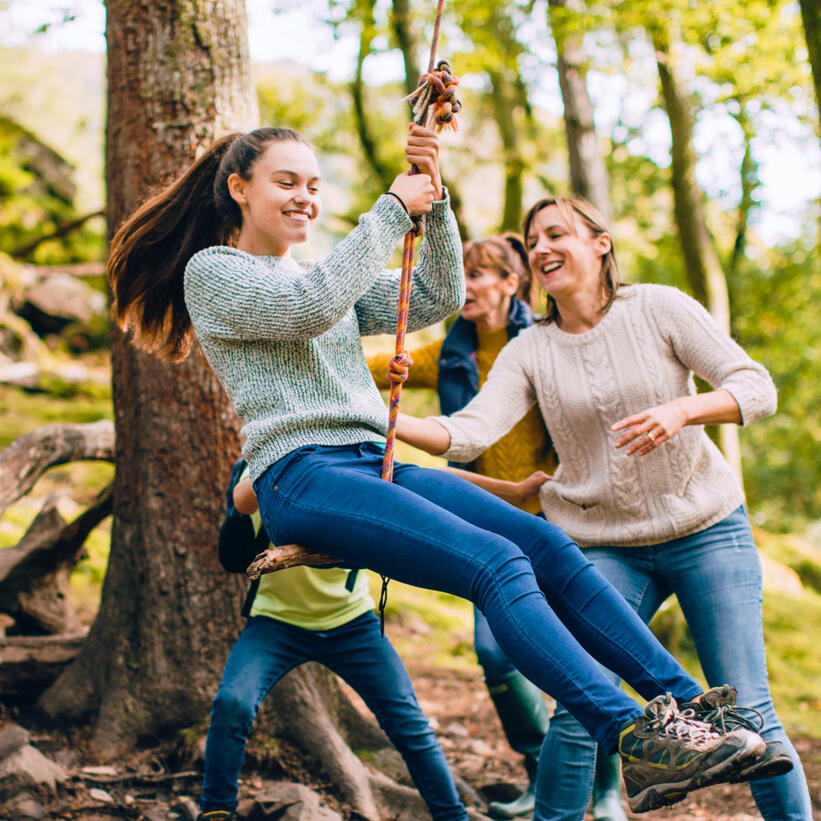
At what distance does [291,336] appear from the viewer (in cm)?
247

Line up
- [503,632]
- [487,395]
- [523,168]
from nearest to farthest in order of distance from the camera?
[503,632]
[487,395]
[523,168]

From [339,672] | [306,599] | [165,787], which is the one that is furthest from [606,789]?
[165,787]

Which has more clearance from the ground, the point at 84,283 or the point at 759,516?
the point at 84,283

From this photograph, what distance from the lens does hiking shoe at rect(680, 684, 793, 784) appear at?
2027 millimetres

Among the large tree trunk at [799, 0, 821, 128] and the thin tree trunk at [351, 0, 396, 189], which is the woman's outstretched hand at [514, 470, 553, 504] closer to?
the large tree trunk at [799, 0, 821, 128]

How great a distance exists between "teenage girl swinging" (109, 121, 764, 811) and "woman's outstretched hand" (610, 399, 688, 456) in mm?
366

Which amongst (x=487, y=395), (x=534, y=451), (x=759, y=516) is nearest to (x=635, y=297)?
(x=487, y=395)

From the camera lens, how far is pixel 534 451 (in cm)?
363

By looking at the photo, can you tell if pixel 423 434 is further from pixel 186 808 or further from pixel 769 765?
pixel 186 808

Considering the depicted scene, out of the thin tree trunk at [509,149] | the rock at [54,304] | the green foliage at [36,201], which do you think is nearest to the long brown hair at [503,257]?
the thin tree trunk at [509,149]

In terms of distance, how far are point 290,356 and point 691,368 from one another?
4.52ft

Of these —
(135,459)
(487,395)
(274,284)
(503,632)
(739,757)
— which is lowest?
(739,757)

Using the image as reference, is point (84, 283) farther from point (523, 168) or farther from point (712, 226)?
point (712, 226)

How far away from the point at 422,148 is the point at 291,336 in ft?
2.35
